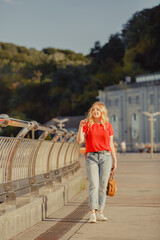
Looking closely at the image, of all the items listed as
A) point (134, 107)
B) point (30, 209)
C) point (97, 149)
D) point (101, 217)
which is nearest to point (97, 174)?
point (97, 149)

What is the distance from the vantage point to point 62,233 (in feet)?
Answer: 28.0

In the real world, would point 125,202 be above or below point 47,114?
below

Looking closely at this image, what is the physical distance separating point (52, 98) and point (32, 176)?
507 ft

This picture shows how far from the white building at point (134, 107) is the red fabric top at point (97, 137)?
99.5m

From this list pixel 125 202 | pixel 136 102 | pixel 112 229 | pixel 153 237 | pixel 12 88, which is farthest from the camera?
pixel 12 88

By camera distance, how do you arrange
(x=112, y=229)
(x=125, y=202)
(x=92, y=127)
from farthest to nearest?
(x=125, y=202) < (x=92, y=127) < (x=112, y=229)

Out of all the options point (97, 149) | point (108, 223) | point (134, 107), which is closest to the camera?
point (108, 223)

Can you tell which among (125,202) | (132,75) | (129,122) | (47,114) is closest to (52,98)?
(47,114)

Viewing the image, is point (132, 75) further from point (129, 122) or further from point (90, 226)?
point (90, 226)

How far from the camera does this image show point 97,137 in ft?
32.1

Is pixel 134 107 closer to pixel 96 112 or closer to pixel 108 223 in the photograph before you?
pixel 96 112

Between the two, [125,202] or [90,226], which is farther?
[125,202]

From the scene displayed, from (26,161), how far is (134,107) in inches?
4219

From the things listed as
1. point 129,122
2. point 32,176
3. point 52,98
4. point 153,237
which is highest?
point 52,98
